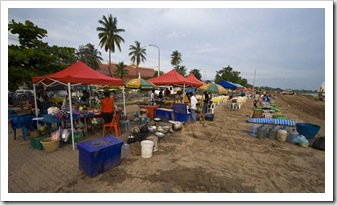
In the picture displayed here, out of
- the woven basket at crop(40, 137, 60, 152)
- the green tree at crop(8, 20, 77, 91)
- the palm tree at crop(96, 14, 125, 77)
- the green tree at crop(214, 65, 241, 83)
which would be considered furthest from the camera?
the green tree at crop(214, 65, 241, 83)

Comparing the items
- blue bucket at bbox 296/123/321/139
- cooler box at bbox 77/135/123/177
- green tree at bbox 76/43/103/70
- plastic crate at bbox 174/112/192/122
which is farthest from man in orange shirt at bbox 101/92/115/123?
green tree at bbox 76/43/103/70

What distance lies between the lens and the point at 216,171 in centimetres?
386

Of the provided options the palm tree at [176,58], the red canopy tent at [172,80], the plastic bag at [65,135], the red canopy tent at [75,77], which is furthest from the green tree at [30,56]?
the palm tree at [176,58]

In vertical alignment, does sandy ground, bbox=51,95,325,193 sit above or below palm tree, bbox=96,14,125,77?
below

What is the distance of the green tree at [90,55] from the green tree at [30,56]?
27189 millimetres

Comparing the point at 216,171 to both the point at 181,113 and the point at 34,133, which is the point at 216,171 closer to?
the point at 181,113

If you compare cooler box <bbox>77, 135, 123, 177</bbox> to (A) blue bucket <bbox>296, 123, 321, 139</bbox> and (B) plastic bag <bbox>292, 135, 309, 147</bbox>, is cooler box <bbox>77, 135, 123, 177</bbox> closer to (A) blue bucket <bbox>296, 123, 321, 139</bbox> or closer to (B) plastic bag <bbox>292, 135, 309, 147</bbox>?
(B) plastic bag <bbox>292, 135, 309, 147</bbox>

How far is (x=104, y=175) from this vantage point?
3.58 m

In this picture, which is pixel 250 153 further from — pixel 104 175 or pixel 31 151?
pixel 31 151

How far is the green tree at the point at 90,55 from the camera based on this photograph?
1388 inches

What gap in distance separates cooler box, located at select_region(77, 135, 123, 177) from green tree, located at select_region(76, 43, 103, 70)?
36.6 m

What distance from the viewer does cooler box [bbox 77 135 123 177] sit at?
342 cm

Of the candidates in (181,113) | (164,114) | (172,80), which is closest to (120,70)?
(164,114)

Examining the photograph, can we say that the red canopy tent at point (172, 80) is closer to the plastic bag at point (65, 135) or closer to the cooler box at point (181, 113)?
the cooler box at point (181, 113)
